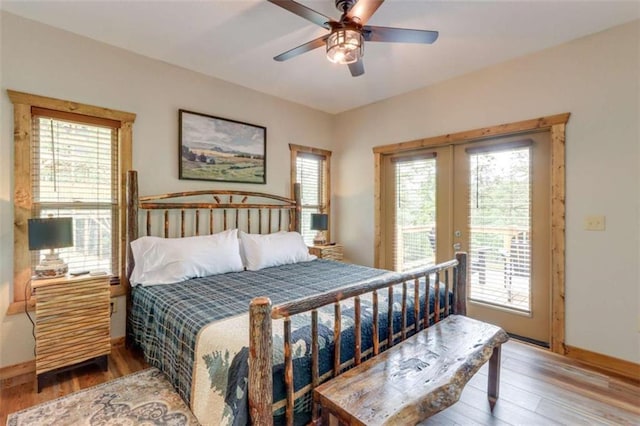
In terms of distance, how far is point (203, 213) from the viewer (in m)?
3.42

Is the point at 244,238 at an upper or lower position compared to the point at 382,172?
lower

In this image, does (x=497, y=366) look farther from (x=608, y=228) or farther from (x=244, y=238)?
(x=244, y=238)

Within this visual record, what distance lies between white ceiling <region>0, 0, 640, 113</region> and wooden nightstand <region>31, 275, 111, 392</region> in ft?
6.75

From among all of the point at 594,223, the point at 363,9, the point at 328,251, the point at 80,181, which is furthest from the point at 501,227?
the point at 80,181

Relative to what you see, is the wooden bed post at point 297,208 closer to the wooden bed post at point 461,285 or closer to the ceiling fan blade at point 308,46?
the ceiling fan blade at point 308,46

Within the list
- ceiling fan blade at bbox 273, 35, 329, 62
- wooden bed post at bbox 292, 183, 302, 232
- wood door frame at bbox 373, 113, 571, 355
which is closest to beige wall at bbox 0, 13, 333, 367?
wooden bed post at bbox 292, 183, 302, 232

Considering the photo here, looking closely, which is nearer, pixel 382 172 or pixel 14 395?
pixel 14 395

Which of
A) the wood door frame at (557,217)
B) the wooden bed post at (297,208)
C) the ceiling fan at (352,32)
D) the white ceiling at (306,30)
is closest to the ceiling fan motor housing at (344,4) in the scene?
the ceiling fan at (352,32)

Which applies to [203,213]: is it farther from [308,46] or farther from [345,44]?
[345,44]

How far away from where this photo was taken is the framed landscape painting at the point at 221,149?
3295mm

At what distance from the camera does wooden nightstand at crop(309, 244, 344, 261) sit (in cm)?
407

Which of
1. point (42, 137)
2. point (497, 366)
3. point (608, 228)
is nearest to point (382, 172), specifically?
point (608, 228)

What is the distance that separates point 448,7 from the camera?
88.4 inches

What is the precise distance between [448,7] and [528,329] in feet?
9.69
